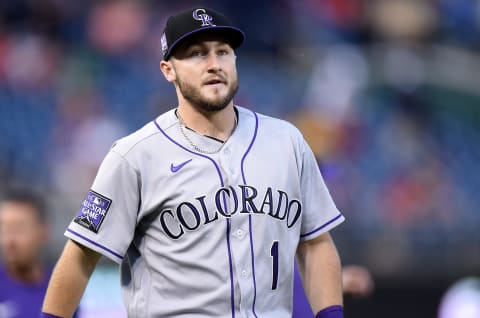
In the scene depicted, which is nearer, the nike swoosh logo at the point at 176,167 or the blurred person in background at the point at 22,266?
the nike swoosh logo at the point at 176,167

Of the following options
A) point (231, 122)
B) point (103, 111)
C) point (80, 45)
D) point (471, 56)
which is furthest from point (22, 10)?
point (231, 122)

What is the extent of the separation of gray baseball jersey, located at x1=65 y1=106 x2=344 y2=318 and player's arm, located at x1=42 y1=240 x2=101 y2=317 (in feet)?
0.20

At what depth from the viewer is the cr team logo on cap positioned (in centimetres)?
385

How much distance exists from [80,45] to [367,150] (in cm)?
367

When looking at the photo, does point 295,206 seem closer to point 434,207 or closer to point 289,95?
point 434,207

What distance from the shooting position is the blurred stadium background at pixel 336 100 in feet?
32.6

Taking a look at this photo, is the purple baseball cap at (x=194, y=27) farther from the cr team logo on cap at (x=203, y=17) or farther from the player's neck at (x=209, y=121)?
the player's neck at (x=209, y=121)

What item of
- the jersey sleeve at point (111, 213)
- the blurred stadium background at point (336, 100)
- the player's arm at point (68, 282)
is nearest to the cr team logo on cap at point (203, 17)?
the jersey sleeve at point (111, 213)

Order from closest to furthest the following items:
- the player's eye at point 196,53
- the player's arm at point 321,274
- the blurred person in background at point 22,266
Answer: the player's eye at point 196,53, the player's arm at point 321,274, the blurred person in background at point 22,266

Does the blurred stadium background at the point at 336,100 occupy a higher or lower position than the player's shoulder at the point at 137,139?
lower

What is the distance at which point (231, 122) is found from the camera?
13.3ft

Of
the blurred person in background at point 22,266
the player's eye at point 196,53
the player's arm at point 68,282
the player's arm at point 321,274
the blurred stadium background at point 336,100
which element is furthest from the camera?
the blurred stadium background at point 336,100

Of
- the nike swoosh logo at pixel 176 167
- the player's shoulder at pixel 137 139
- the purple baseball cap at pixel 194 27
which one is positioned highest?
the purple baseball cap at pixel 194 27

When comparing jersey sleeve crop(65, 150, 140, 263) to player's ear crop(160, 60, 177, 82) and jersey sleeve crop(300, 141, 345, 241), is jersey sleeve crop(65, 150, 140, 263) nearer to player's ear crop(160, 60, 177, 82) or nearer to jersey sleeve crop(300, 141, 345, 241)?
Result: player's ear crop(160, 60, 177, 82)
